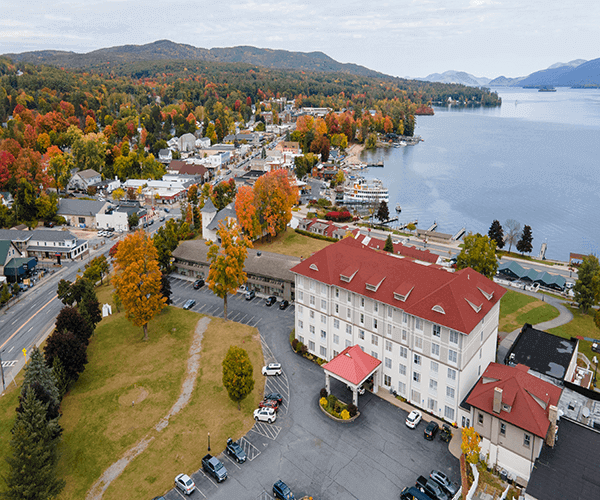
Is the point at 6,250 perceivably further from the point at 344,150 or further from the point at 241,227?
the point at 344,150

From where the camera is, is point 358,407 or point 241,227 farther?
point 241,227

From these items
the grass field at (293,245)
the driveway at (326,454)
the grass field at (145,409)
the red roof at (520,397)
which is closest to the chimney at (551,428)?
the red roof at (520,397)

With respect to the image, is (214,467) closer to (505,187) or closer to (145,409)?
(145,409)

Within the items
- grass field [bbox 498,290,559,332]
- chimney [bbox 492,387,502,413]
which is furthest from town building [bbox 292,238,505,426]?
grass field [bbox 498,290,559,332]

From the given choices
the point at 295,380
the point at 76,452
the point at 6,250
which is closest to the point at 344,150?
the point at 6,250

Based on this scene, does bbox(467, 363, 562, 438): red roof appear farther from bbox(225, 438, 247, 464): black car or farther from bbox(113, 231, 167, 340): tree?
bbox(113, 231, 167, 340): tree

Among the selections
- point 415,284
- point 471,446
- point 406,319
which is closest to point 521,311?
point 415,284

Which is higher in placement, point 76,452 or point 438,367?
point 438,367
